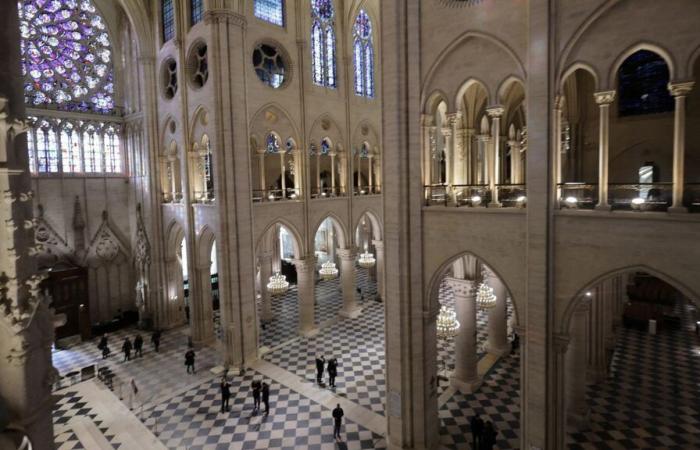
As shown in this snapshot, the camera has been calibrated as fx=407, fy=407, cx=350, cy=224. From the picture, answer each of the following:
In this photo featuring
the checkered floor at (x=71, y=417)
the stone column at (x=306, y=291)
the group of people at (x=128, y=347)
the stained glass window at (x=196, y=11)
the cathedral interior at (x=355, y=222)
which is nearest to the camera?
the cathedral interior at (x=355, y=222)

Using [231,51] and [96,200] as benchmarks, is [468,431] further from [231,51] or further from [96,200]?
[96,200]

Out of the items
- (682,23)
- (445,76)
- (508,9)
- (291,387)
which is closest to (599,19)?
(682,23)

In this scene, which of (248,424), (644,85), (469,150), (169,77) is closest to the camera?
(248,424)

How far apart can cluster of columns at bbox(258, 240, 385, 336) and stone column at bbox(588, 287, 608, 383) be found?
9.17 m

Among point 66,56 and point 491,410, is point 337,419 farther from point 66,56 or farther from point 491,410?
point 66,56

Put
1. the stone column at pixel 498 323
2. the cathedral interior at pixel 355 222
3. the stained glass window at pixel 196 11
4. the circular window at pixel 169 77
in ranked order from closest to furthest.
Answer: the cathedral interior at pixel 355 222, the stone column at pixel 498 323, the stained glass window at pixel 196 11, the circular window at pixel 169 77

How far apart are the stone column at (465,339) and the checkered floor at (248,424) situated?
13.2 feet

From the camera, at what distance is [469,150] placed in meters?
14.9

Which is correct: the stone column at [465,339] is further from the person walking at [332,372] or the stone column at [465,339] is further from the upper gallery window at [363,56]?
the upper gallery window at [363,56]

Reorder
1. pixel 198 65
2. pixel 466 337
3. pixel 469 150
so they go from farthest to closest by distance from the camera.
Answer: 1. pixel 198 65
2. pixel 469 150
3. pixel 466 337

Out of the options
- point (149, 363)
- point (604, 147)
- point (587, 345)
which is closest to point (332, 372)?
point (149, 363)

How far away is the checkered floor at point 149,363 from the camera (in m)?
15.3

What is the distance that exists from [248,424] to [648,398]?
12689 millimetres

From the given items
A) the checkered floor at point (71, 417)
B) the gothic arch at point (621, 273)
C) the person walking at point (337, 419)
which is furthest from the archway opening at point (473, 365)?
the checkered floor at point (71, 417)
